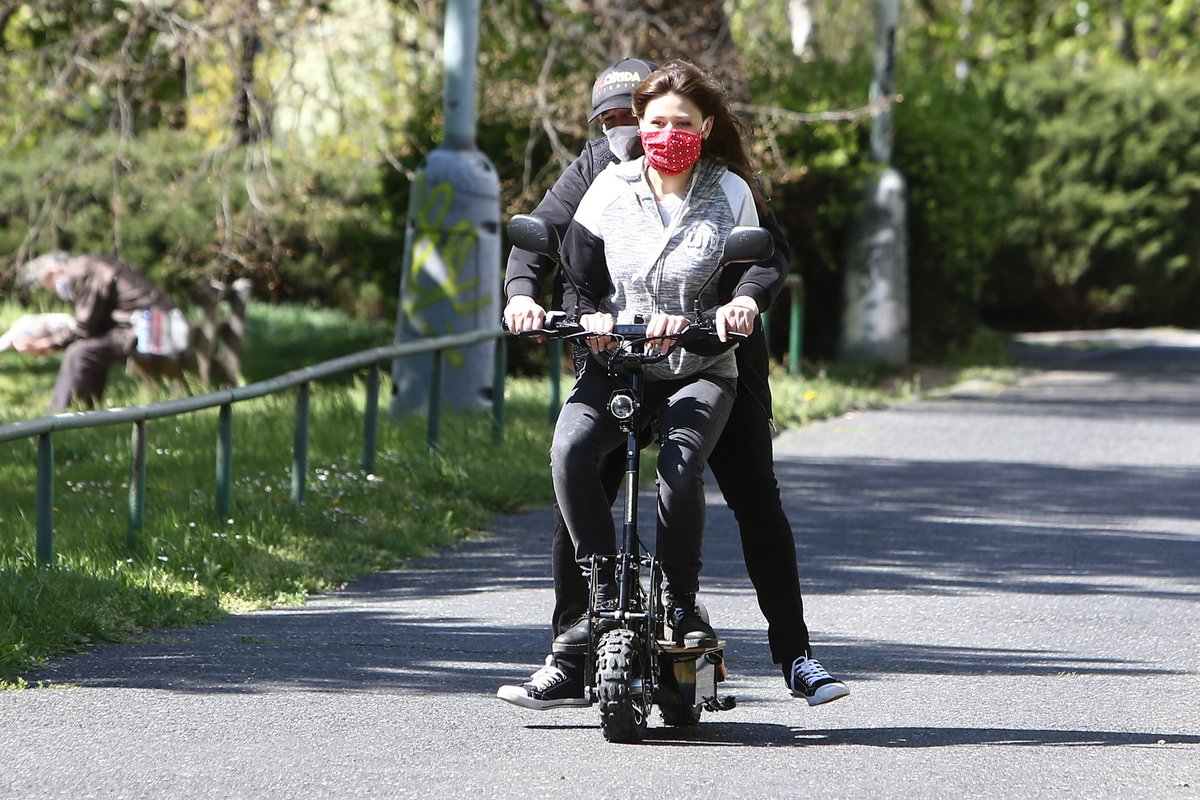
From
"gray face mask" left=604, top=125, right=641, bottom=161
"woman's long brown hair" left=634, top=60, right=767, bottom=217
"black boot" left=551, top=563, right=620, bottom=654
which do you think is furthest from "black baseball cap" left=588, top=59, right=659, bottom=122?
"black boot" left=551, top=563, right=620, bottom=654

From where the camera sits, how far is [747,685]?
605 centimetres

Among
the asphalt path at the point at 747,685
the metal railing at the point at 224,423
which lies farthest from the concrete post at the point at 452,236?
the asphalt path at the point at 747,685

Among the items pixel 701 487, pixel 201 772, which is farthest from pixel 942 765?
pixel 201 772

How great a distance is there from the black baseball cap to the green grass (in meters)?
2.31

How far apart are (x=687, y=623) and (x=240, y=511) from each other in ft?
12.6

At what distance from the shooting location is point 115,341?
13.7m

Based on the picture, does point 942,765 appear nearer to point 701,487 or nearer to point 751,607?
point 701,487

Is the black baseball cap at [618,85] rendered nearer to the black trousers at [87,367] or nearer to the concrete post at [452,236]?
the concrete post at [452,236]

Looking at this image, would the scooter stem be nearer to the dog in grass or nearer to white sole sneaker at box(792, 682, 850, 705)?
white sole sneaker at box(792, 682, 850, 705)

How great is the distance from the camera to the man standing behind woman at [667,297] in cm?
502

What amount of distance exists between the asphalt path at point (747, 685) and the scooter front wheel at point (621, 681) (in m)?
0.11

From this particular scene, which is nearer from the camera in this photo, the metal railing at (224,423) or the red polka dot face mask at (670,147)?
the red polka dot face mask at (670,147)

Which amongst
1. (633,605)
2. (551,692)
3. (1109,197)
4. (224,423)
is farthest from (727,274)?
(1109,197)

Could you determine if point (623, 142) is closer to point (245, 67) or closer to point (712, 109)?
point (712, 109)
